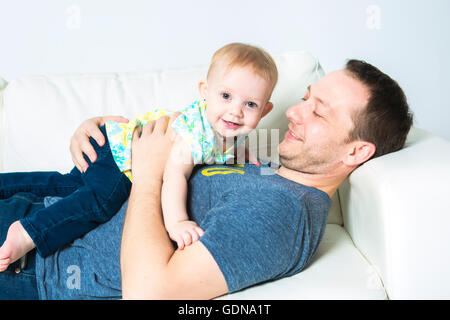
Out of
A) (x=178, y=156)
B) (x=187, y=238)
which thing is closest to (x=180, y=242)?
(x=187, y=238)

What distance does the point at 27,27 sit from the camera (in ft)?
9.78

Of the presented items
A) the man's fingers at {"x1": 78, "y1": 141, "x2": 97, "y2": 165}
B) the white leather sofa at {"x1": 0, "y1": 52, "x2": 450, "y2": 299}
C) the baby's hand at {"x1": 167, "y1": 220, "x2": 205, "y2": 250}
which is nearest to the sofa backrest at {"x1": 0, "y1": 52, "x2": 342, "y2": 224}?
the white leather sofa at {"x1": 0, "y1": 52, "x2": 450, "y2": 299}

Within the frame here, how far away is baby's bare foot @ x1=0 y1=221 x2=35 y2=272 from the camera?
1.36 metres

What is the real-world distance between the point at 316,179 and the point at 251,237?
1.58ft

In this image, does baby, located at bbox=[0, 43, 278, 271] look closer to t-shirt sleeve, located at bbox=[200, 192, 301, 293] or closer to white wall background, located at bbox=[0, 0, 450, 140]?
t-shirt sleeve, located at bbox=[200, 192, 301, 293]

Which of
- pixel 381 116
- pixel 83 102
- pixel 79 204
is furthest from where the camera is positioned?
pixel 83 102

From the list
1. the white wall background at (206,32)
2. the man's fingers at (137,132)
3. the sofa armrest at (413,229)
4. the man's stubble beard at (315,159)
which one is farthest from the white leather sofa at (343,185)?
the white wall background at (206,32)

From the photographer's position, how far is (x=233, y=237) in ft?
4.11

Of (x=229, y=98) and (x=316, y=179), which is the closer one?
(x=229, y=98)

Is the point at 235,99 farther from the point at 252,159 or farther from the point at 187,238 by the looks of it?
the point at 187,238

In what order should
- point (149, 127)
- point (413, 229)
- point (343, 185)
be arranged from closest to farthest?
point (413, 229)
point (149, 127)
point (343, 185)
